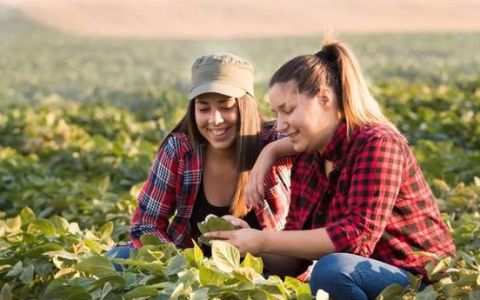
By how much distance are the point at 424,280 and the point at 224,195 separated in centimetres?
101

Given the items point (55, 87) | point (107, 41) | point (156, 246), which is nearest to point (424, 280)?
point (156, 246)

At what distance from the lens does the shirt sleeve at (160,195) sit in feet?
12.3

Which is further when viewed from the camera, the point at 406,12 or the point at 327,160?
the point at 406,12

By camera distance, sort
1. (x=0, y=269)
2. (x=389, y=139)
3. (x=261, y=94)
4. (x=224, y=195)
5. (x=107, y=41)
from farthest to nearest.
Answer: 1. (x=107, y=41)
2. (x=261, y=94)
3. (x=224, y=195)
4. (x=0, y=269)
5. (x=389, y=139)

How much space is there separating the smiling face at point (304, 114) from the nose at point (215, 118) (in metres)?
0.50

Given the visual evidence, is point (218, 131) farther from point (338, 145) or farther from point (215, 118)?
point (338, 145)

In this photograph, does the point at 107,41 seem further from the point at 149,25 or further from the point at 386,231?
the point at 386,231

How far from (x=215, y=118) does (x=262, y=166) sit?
30cm

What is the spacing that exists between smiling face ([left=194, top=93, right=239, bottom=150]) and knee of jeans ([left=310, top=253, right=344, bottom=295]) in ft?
2.99

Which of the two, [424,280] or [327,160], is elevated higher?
[327,160]

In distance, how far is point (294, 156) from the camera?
361 centimetres

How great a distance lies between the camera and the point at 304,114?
10.2 ft

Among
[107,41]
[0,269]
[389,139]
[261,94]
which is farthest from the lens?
[107,41]

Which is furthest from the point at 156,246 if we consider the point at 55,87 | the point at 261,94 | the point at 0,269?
the point at 55,87
